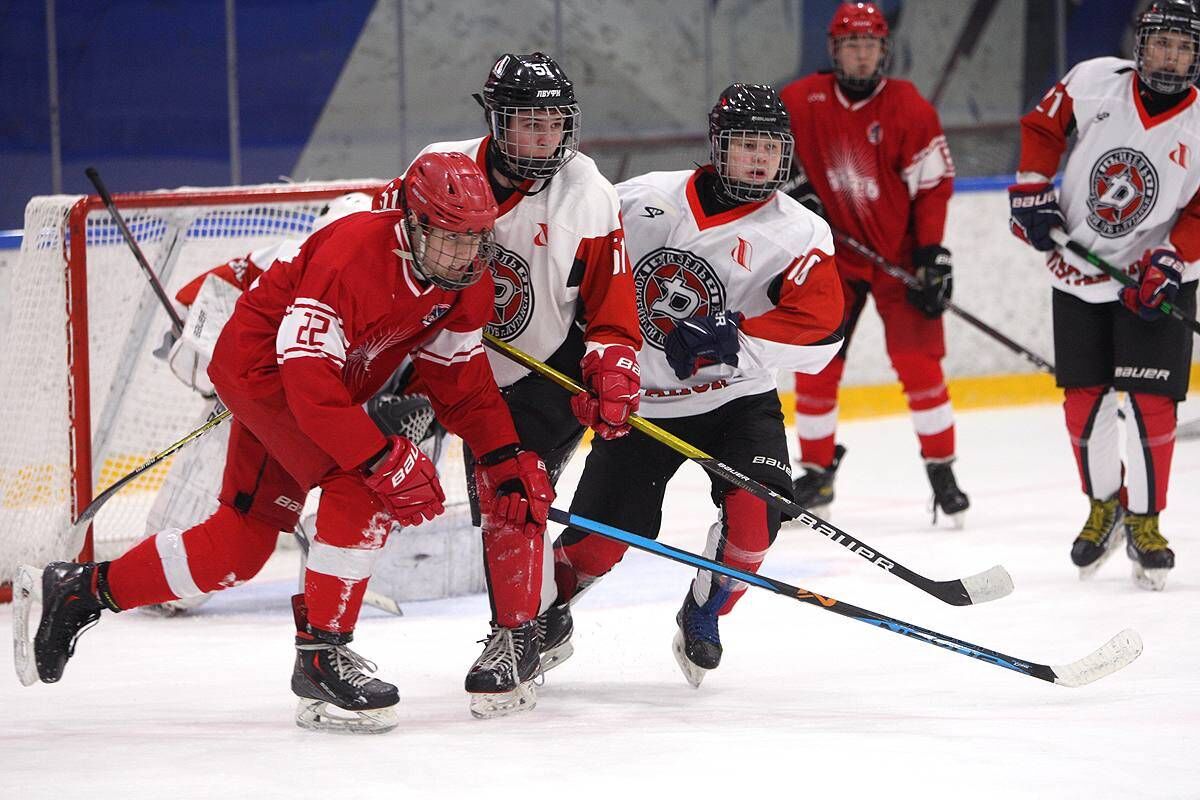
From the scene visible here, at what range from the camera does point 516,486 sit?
2699mm

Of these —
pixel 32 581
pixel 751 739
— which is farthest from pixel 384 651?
pixel 751 739

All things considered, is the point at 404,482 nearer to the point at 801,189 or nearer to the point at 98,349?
the point at 98,349

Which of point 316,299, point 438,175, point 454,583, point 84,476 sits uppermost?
point 438,175

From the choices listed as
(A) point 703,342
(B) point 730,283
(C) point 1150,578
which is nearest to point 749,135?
(B) point 730,283

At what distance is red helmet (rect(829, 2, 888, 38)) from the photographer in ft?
14.8

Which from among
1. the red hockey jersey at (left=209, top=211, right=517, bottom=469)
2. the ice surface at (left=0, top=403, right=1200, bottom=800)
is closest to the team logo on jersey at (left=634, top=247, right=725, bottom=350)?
the red hockey jersey at (left=209, top=211, right=517, bottom=469)

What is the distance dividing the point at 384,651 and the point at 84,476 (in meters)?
0.91

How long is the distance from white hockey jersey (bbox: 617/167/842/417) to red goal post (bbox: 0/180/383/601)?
1069 mm

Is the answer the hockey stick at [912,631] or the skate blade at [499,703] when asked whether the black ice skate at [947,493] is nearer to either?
the hockey stick at [912,631]

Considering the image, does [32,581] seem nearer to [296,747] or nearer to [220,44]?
[296,747]

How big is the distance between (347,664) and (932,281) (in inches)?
96.5

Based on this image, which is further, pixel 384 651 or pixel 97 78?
pixel 97 78

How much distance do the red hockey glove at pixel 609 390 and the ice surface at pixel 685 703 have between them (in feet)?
1.57

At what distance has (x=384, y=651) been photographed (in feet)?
10.8
